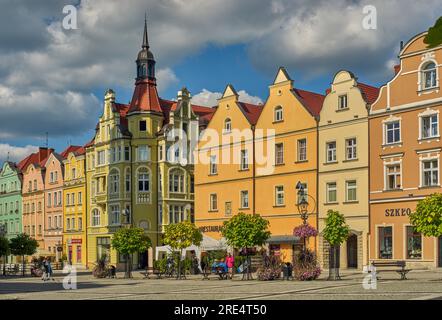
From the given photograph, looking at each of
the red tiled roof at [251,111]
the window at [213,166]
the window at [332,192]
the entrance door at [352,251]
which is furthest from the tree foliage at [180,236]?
the window at [213,166]

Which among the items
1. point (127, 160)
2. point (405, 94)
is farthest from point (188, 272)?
point (127, 160)

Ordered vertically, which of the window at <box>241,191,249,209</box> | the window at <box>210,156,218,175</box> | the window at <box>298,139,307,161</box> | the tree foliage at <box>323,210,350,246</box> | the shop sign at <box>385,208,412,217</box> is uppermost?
the window at <box>298,139,307,161</box>

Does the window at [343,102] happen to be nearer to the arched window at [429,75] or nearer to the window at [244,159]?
the arched window at [429,75]

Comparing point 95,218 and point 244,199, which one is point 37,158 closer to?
point 95,218

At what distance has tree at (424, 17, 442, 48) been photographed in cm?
328

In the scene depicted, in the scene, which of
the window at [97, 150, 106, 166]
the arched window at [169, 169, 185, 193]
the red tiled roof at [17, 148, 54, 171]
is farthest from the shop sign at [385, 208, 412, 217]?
the red tiled roof at [17, 148, 54, 171]

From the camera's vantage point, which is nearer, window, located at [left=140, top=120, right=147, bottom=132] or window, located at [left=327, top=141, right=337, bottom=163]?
window, located at [left=327, top=141, right=337, bottom=163]

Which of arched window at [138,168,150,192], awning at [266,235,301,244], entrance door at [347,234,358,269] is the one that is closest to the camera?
entrance door at [347,234,358,269]

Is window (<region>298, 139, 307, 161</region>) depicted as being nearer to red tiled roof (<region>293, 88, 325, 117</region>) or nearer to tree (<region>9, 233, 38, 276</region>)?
red tiled roof (<region>293, 88, 325, 117</region>)

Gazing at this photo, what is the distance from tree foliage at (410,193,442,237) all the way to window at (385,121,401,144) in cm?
1067

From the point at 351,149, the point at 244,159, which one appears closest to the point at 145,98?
the point at 244,159

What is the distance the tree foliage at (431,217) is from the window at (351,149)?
12.6 meters

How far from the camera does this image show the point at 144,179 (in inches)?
2376
